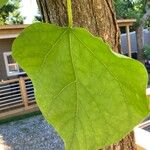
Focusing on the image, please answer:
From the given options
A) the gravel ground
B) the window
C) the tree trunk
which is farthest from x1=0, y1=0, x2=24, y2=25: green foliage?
the tree trunk

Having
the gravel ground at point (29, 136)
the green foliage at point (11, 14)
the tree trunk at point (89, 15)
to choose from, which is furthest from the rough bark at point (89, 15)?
the green foliage at point (11, 14)

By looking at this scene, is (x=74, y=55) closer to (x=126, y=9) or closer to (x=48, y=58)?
(x=48, y=58)

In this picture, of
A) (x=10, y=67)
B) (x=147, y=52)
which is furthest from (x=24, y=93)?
(x=147, y=52)

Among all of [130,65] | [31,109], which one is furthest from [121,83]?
[31,109]

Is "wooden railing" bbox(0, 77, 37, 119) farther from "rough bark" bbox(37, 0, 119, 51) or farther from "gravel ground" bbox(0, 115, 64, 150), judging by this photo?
"rough bark" bbox(37, 0, 119, 51)

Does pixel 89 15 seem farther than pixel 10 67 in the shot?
No

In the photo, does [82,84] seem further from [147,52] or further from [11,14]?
[11,14]
